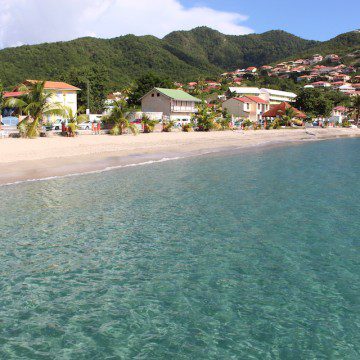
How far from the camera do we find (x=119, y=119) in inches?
1729

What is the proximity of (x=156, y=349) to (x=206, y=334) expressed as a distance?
889mm

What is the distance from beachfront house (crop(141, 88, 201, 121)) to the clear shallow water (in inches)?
2000

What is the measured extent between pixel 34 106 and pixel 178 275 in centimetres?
2992

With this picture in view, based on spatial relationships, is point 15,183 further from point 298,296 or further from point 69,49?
point 69,49

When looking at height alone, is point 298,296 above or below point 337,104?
below

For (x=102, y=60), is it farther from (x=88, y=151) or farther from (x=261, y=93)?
(x=88, y=151)

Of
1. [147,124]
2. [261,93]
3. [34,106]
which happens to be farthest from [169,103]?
[261,93]

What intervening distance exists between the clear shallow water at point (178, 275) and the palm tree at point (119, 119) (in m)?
25.3

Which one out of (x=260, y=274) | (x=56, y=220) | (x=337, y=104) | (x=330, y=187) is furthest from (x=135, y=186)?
(x=337, y=104)

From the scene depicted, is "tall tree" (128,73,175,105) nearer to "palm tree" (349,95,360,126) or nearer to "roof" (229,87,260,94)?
"roof" (229,87,260,94)

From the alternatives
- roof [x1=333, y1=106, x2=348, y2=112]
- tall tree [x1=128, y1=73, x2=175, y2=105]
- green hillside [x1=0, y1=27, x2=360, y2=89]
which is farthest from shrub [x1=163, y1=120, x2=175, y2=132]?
roof [x1=333, y1=106, x2=348, y2=112]

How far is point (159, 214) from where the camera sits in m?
15.0

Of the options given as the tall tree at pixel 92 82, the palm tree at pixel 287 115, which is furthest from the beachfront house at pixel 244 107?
the tall tree at pixel 92 82

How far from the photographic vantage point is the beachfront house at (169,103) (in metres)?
68.4
